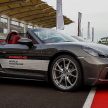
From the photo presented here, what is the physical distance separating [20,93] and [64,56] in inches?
44.2

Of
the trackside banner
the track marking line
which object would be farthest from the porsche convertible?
the trackside banner

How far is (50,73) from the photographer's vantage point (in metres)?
8.23

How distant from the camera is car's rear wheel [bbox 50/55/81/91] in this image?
308 inches

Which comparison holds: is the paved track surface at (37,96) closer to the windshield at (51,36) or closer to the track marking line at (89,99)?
the track marking line at (89,99)

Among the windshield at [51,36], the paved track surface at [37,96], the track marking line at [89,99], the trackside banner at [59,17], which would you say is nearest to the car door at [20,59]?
the windshield at [51,36]

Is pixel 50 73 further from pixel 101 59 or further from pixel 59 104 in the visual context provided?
pixel 59 104

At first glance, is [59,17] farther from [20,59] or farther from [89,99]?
[89,99]

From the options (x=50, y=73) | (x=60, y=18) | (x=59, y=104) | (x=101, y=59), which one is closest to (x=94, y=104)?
(x=59, y=104)

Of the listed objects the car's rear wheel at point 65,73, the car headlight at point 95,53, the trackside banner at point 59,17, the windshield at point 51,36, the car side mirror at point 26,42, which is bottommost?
the car's rear wheel at point 65,73

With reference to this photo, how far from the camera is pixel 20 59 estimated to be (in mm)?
8664

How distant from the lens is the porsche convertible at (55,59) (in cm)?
768

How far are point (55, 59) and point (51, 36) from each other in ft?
2.60

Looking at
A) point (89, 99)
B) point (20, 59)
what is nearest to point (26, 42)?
point (20, 59)

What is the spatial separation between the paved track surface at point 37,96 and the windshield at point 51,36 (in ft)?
3.30
